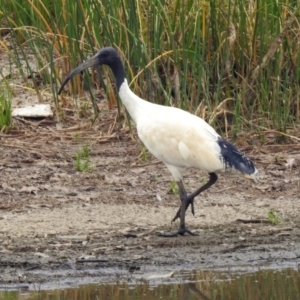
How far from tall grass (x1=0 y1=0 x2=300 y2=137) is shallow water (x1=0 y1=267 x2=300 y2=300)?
267cm

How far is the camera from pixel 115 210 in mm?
7441

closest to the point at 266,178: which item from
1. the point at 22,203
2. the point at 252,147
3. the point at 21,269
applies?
the point at 252,147

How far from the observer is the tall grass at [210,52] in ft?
29.0

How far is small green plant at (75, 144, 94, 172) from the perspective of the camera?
826 centimetres

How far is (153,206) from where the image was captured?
297 inches

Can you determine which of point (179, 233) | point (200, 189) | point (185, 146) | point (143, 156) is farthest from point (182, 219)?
point (143, 156)

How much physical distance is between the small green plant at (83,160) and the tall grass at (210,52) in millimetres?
823

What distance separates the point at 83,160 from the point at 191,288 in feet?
9.00

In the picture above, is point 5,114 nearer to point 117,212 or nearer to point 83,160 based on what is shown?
point 83,160

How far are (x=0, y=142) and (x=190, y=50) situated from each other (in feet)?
5.75

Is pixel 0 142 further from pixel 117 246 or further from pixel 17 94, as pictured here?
pixel 117 246

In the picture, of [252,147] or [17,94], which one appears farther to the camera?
[17,94]

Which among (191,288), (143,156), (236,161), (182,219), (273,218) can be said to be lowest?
(143,156)

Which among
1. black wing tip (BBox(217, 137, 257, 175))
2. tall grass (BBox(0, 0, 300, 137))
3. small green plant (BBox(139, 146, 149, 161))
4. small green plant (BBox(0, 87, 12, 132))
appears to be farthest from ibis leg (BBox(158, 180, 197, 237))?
small green plant (BBox(0, 87, 12, 132))
